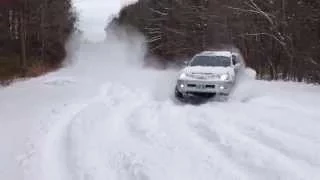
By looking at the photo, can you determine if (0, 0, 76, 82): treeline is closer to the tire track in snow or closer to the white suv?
the white suv

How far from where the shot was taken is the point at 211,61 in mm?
18766

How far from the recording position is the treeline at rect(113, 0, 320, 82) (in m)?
27.6

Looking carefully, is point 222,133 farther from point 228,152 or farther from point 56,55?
point 56,55

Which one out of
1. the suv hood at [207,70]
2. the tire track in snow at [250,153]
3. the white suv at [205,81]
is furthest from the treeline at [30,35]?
the tire track in snow at [250,153]

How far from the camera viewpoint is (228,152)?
8461mm

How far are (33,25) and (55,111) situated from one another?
30922 millimetres

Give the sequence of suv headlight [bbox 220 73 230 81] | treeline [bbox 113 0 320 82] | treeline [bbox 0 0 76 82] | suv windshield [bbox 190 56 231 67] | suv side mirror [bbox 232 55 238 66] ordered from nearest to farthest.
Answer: suv headlight [bbox 220 73 230 81]
suv windshield [bbox 190 56 231 67]
suv side mirror [bbox 232 55 238 66]
treeline [bbox 113 0 320 82]
treeline [bbox 0 0 76 82]

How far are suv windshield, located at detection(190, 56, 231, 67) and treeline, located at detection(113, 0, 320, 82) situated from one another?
8370 mm

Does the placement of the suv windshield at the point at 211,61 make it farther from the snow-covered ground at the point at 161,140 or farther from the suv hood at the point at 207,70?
the snow-covered ground at the point at 161,140

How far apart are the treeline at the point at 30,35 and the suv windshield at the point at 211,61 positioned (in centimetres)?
1944

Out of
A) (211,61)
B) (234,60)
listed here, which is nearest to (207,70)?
(211,61)

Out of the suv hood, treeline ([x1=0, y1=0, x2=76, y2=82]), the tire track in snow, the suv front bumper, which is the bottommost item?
treeline ([x1=0, y1=0, x2=76, y2=82])

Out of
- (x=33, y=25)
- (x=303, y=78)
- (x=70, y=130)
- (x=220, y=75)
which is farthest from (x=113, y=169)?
(x=33, y=25)

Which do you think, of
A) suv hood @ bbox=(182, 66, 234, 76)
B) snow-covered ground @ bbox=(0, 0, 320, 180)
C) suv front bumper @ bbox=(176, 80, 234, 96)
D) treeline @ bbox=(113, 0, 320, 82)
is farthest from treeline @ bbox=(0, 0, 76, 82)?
snow-covered ground @ bbox=(0, 0, 320, 180)
